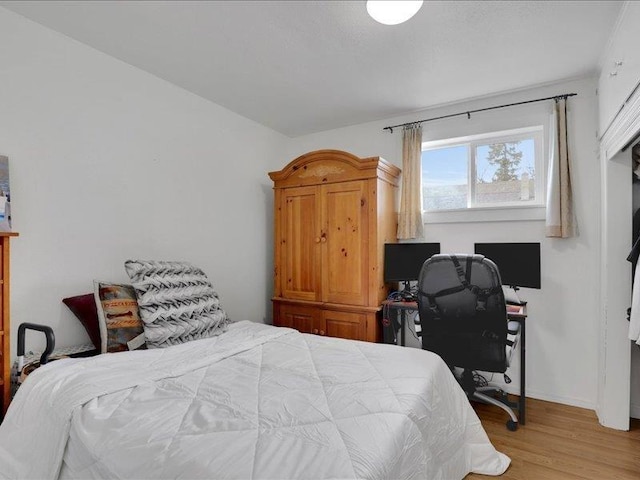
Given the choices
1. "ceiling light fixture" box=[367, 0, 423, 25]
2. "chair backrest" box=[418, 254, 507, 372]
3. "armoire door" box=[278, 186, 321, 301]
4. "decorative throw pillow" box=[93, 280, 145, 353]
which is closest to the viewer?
"ceiling light fixture" box=[367, 0, 423, 25]

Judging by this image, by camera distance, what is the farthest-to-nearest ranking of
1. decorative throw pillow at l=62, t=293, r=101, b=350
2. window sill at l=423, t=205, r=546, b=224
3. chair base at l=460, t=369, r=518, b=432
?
window sill at l=423, t=205, r=546, b=224, chair base at l=460, t=369, r=518, b=432, decorative throw pillow at l=62, t=293, r=101, b=350

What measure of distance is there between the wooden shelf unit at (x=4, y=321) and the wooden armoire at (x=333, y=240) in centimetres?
211

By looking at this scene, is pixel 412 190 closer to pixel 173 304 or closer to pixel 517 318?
pixel 517 318

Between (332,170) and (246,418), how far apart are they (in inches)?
95.5

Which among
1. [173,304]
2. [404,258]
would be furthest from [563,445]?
[173,304]

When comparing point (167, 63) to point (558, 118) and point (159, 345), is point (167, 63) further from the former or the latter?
point (558, 118)

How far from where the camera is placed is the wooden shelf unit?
1.60 metres

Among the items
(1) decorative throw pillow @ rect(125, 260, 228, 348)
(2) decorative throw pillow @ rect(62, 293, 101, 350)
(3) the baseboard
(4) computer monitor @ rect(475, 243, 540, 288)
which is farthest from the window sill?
(2) decorative throw pillow @ rect(62, 293, 101, 350)

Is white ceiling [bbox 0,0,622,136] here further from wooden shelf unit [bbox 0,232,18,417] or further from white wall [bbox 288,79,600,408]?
Result: wooden shelf unit [bbox 0,232,18,417]

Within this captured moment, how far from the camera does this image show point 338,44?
7.27 feet

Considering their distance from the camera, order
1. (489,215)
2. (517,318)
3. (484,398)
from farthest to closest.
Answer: (489,215) < (484,398) < (517,318)

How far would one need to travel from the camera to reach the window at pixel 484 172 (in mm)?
2969

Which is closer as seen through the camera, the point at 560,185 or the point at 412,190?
the point at 560,185

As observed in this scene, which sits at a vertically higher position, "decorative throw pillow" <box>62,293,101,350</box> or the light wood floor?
"decorative throw pillow" <box>62,293,101,350</box>
